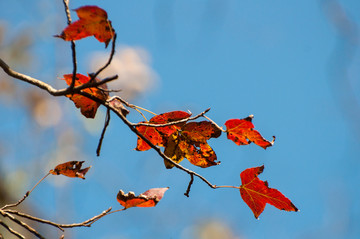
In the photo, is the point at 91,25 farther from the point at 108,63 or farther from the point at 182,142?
the point at 182,142

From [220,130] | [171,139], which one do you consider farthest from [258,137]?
[171,139]

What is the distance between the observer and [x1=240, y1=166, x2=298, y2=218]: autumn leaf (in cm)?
84

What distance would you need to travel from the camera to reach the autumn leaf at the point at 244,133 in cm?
78

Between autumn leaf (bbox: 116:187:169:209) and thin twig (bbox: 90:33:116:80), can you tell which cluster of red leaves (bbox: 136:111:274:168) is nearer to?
autumn leaf (bbox: 116:187:169:209)

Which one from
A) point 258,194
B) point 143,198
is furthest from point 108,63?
point 258,194

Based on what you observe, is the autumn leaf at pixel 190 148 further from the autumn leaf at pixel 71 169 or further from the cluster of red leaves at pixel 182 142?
the autumn leaf at pixel 71 169

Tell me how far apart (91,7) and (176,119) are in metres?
0.28

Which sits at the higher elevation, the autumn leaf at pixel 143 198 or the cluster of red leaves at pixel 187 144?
the cluster of red leaves at pixel 187 144

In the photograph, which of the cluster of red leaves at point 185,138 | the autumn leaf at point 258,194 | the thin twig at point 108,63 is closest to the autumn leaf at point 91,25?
the thin twig at point 108,63

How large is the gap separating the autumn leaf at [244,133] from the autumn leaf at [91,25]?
293 mm

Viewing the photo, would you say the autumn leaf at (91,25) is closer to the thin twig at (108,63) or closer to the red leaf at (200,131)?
the thin twig at (108,63)

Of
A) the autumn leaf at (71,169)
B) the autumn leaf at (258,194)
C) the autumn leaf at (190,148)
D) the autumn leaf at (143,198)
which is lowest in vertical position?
the autumn leaf at (143,198)

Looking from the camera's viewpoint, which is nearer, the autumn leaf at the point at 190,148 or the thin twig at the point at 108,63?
the thin twig at the point at 108,63

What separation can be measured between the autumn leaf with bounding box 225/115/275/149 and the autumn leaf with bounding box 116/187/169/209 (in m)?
0.17
